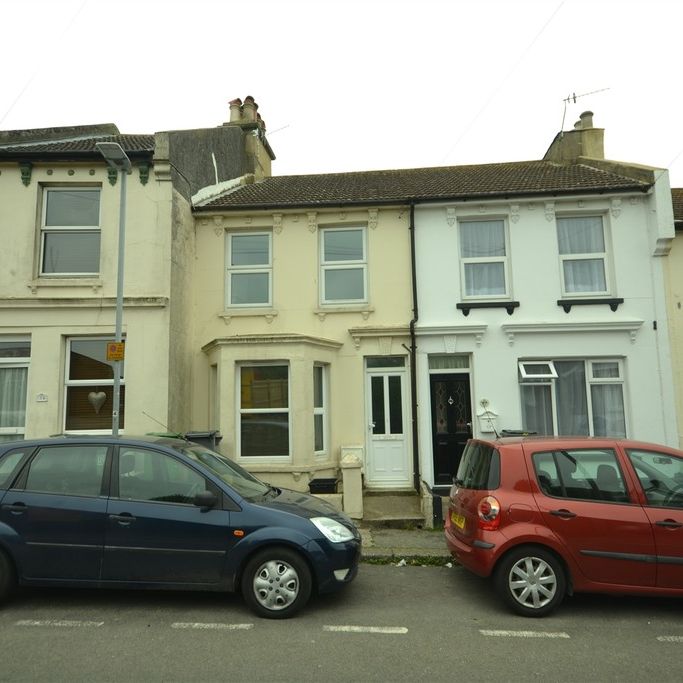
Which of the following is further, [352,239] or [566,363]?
[352,239]

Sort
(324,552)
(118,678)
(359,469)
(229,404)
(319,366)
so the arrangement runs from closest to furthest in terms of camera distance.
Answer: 1. (118,678)
2. (324,552)
3. (359,469)
4. (229,404)
5. (319,366)

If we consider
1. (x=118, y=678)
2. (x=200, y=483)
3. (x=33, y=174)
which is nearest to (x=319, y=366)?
(x=200, y=483)

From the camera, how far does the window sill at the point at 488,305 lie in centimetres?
1046

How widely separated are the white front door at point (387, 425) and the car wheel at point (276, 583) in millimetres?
5480

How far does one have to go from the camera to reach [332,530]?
513cm

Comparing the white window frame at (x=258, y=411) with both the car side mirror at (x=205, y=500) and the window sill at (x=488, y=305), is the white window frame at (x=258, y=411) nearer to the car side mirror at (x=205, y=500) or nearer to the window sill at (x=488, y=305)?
the window sill at (x=488, y=305)

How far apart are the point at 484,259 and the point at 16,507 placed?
8.81 metres

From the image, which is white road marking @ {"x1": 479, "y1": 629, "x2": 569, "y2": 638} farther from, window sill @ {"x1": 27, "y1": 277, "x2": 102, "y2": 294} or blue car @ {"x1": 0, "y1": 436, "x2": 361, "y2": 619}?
window sill @ {"x1": 27, "y1": 277, "x2": 102, "y2": 294}

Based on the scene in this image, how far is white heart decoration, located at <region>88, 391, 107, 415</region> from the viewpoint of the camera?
31.9 ft

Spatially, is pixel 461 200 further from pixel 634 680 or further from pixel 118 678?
pixel 118 678

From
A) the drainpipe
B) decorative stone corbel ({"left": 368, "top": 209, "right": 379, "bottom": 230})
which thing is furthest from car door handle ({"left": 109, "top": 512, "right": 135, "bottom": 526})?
decorative stone corbel ({"left": 368, "top": 209, "right": 379, "bottom": 230})

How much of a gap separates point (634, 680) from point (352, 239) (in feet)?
28.9

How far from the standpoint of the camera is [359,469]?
29.5 feet

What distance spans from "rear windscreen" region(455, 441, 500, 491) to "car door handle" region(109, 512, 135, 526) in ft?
10.9
